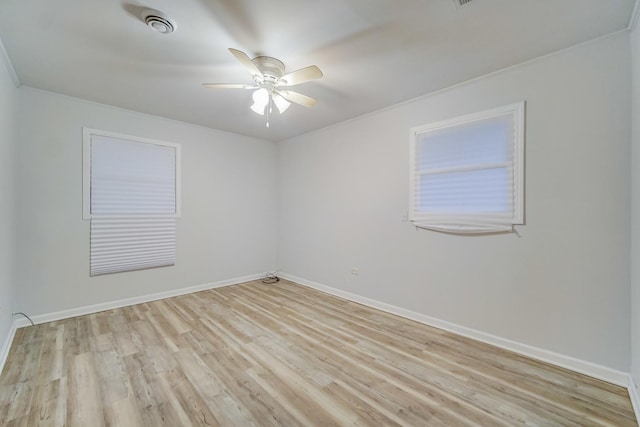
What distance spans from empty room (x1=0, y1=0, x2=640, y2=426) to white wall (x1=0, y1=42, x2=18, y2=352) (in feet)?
0.15

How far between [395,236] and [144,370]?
9.28 ft

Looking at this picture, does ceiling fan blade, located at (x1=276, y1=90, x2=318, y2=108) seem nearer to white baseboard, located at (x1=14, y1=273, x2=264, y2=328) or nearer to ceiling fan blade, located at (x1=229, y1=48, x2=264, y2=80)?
ceiling fan blade, located at (x1=229, y1=48, x2=264, y2=80)

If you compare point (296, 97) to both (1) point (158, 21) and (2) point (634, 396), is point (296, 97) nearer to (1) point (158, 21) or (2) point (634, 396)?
(1) point (158, 21)

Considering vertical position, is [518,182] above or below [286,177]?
below

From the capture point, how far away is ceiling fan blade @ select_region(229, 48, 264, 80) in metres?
1.89

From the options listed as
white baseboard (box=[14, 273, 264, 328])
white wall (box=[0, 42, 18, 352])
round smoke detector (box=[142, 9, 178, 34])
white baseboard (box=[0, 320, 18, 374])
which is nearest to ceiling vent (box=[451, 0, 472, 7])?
round smoke detector (box=[142, 9, 178, 34])

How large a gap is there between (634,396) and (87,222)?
5356 mm

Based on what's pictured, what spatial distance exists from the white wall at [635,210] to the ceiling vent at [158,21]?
10.2ft

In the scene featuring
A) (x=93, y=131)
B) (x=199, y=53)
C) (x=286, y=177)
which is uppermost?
(x=199, y=53)

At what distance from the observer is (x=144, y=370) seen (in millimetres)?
2172

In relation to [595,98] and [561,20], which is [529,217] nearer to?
[595,98]

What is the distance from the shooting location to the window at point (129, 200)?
340 centimetres

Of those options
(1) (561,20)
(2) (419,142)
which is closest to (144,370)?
(2) (419,142)

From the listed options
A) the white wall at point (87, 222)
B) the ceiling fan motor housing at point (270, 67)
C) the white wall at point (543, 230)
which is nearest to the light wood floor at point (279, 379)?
the white wall at point (543, 230)
